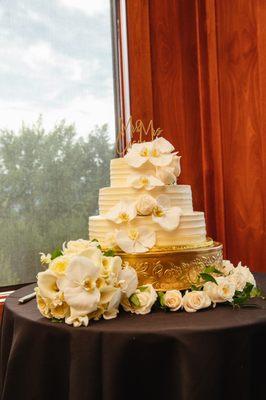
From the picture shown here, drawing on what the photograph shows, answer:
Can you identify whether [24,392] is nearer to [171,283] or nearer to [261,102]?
[171,283]

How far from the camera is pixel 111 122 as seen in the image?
2.82 m

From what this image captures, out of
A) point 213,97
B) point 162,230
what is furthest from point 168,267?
point 213,97

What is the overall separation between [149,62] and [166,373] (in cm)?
207

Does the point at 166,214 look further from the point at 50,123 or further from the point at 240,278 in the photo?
the point at 50,123

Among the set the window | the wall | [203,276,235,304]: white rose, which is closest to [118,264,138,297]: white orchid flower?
[203,276,235,304]: white rose

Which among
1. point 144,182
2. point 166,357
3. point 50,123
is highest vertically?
point 50,123

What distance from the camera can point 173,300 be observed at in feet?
4.23

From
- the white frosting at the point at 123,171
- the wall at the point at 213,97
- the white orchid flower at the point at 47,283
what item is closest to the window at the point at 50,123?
the wall at the point at 213,97

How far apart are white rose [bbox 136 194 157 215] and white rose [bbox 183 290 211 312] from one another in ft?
0.92

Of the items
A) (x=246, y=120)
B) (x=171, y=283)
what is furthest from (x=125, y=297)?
(x=246, y=120)

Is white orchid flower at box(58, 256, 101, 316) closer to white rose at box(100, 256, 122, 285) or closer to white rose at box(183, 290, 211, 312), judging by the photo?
white rose at box(100, 256, 122, 285)

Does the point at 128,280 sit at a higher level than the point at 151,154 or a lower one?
lower

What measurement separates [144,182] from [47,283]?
1.50 feet

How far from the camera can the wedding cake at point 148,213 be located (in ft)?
4.59
